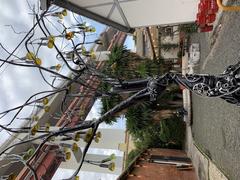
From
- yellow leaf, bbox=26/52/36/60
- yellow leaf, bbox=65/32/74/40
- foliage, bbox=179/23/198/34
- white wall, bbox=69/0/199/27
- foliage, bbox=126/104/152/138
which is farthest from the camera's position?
foliage, bbox=126/104/152/138

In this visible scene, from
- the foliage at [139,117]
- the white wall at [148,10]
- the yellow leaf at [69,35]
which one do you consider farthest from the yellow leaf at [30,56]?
the foliage at [139,117]

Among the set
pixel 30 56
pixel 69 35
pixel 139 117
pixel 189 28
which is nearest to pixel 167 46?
pixel 189 28

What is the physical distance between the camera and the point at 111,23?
790cm

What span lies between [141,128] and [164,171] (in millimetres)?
2526

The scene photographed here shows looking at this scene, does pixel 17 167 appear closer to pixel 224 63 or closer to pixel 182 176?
pixel 182 176

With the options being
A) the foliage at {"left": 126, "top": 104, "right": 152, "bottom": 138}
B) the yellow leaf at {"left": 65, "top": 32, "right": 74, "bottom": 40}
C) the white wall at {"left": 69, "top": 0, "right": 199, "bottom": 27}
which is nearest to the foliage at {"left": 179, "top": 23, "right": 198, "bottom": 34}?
the white wall at {"left": 69, "top": 0, "right": 199, "bottom": 27}

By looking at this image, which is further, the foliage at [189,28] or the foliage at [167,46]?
the foliage at [167,46]

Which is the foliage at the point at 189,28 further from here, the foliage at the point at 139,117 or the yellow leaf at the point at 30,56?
the yellow leaf at the point at 30,56

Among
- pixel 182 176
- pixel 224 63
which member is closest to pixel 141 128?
pixel 182 176

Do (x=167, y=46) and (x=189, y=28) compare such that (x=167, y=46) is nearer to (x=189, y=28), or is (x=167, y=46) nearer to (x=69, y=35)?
(x=189, y=28)

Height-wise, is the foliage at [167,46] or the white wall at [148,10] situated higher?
the foliage at [167,46]

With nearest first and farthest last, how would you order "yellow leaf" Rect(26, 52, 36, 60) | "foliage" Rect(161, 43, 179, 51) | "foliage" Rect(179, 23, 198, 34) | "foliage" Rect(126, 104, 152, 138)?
"yellow leaf" Rect(26, 52, 36, 60), "foliage" Rect(179, 23, 198, 34), "foliage" Rect(126, 104, 152, 138), "foliage" Rect(161, 43, 179, 51)

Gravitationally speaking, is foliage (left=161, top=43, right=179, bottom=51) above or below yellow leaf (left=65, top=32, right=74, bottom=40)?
above

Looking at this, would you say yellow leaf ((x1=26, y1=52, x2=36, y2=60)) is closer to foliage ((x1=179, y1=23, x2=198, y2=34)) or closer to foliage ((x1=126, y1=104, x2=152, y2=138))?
foliage ((x1=126, y1=104, x2=152, y2=138))
